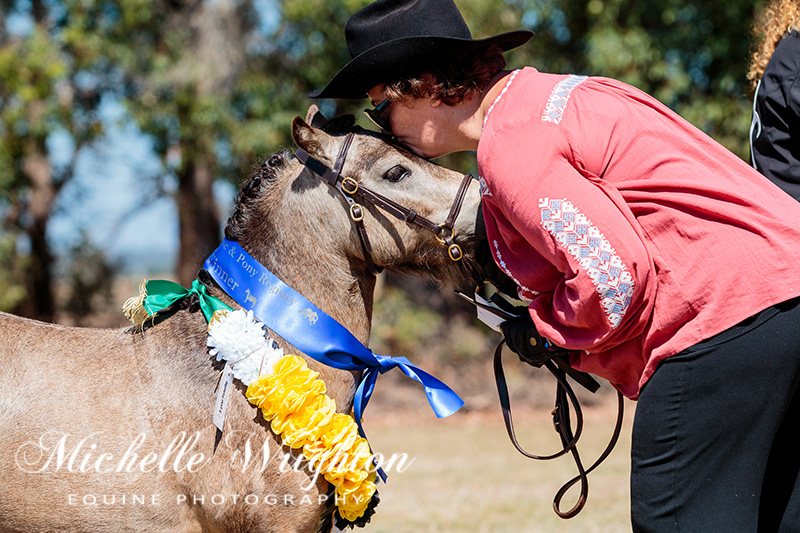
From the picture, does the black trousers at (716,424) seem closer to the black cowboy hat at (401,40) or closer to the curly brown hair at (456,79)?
the curly brown hair at (456,79)

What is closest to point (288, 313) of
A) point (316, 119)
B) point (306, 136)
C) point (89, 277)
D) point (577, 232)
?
point (306, 136)

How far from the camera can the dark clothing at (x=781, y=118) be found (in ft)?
9.00

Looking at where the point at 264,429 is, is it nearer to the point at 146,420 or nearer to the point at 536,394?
the point at 146,420

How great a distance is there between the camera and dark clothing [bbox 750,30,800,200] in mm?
2744

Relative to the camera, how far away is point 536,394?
38.9 ft

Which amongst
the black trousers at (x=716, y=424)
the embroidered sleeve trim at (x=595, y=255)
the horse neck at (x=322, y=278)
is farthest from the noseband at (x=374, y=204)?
the black trousers at (x=716, y=424)

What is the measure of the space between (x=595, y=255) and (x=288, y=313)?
1.24 meters

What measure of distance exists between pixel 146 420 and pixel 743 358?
1.98 m

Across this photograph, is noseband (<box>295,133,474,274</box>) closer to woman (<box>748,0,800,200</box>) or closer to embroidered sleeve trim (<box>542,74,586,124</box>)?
embroidered sleeve trim (<box>542,74,586,124</box>)

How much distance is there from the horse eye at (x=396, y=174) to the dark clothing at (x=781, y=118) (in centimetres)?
138

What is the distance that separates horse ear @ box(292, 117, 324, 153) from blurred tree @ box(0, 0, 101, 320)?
35.8 feet

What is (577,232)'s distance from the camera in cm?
206

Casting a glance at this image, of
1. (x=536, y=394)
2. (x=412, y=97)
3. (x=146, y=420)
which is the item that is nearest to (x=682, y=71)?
(x=536, y=394)

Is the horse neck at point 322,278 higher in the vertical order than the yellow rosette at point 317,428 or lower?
higher
